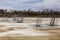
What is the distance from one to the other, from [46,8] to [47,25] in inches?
7.9

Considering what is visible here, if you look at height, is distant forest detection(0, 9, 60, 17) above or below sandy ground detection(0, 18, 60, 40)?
above

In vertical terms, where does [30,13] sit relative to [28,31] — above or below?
above

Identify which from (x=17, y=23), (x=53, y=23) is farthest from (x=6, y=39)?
(x=53, y=23)

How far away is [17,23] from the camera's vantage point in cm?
170

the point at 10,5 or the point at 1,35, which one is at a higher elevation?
the point at 10,5

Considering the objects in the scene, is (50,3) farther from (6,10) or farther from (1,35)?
(1,35)

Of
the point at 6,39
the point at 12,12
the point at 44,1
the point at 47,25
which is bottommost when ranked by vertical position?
the point at 6,39

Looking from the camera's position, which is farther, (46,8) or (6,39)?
(46,8)

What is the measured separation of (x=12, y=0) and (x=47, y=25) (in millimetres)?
506

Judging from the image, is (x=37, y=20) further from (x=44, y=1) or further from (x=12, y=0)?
(x=12, y=0)

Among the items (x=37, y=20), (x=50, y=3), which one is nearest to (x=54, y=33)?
(x=37, y=20)

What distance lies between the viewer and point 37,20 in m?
1.71

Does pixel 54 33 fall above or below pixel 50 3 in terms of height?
below

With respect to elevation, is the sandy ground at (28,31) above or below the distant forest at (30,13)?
below
